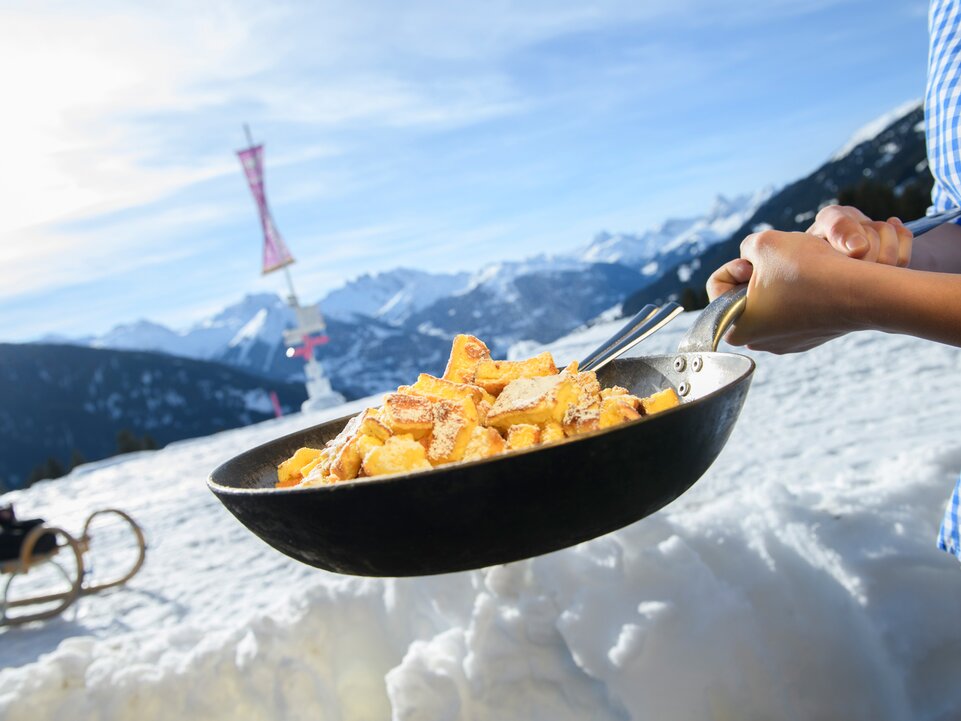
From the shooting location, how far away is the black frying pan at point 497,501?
2.64 feet

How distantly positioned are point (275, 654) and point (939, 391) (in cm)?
425

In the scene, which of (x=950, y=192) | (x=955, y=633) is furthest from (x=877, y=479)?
(x=950, y=192)

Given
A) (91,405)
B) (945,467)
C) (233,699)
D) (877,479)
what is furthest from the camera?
(91,405)

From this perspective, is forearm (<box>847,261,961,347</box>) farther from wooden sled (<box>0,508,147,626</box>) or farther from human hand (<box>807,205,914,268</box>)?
wooden sled (<box>0,508,147,626</box>)

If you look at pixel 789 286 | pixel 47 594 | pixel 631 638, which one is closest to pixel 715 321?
pixel 789 286

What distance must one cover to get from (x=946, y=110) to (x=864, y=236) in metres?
0.42

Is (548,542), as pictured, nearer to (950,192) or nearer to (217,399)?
(950,192)

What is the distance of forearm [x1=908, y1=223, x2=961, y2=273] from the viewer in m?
1.48

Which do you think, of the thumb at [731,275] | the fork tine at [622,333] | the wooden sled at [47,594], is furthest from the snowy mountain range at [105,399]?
the thumb at [731,275]

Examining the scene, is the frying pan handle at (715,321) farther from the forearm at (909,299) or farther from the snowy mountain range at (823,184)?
the snowy mountain range at (823,184)

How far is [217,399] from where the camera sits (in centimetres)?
10706

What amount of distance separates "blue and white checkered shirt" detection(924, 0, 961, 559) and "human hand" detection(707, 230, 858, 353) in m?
0.39

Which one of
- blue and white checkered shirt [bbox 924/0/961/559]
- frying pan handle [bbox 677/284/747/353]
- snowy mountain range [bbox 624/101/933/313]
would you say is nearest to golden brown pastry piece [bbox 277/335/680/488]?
frying pan handle [bbox 677/284/747/353]

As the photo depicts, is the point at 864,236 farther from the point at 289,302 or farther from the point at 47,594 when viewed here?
the point at 289,302
